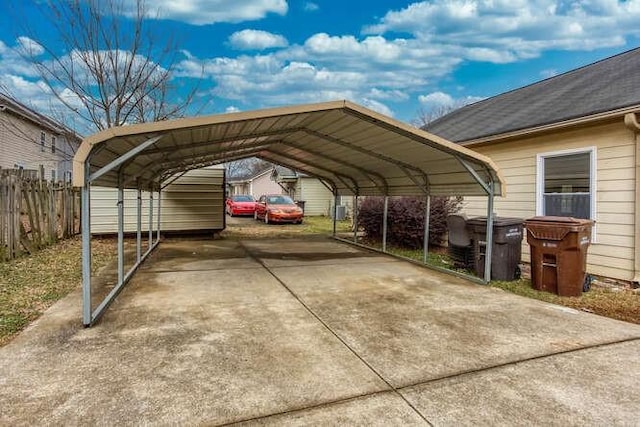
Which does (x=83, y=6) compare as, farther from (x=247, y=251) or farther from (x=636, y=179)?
(x=636, y=179)

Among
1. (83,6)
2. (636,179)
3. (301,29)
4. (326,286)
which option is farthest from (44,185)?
(301,29)

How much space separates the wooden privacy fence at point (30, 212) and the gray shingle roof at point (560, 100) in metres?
9.45

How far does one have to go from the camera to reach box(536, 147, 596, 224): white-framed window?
6352 millimetres

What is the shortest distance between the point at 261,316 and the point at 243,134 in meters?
3.58

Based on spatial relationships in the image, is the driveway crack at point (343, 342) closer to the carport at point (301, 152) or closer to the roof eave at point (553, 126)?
the carport at point (301, 152)

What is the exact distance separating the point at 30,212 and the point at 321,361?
7.44 metres

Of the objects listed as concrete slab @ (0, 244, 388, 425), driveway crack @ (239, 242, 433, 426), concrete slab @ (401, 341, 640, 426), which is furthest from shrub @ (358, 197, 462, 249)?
concrete slab @ (401, 341, 640, 426)

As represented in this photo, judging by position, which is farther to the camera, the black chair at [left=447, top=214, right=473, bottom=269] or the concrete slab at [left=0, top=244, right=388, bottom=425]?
the black chair at [left=447, top=214, right=473, bottom=269]

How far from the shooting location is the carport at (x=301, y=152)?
4.06 metres

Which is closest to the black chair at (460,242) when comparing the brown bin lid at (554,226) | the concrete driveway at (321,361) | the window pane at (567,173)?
the brown bin lid at (554,226)

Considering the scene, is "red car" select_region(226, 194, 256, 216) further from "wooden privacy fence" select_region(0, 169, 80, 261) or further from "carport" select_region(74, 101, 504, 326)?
"wooden privacy fence" select_region(0, 169, 80, 261)

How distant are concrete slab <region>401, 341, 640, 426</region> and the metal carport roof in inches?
132

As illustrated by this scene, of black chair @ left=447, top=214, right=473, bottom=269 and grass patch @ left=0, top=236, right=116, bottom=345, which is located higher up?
black chair @ left=447, top=214, right=473, bottom=269

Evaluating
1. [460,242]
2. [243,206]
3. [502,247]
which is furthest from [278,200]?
[502,247]
